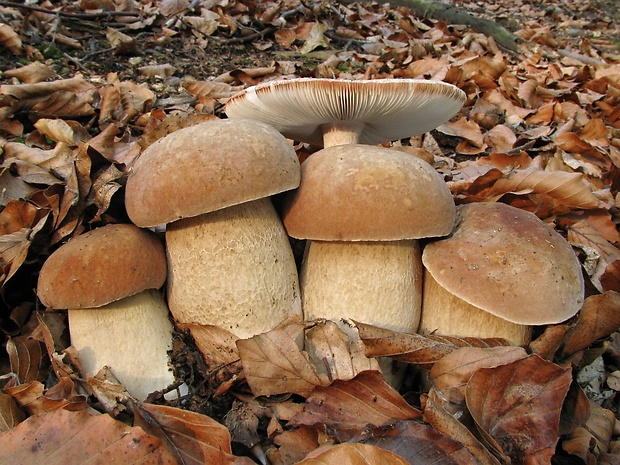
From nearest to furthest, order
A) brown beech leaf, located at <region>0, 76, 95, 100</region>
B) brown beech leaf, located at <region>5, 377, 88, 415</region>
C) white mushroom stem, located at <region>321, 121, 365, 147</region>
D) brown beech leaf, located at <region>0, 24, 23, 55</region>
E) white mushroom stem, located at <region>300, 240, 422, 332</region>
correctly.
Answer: brown beech leaf, located at <region>5, 377, 88, 415</region>
white mushroom stem, located at <region>300, 240, 422, 332</region>
white mushroom stem, located at <region>321, 121, 365, 147</region>
brown beech leaf, located at <region>0, 76, 95, 100</region>
brown beech leaf, located at <region>0, 24, 23, 55</region>

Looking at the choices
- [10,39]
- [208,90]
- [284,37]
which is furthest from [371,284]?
[284,37]

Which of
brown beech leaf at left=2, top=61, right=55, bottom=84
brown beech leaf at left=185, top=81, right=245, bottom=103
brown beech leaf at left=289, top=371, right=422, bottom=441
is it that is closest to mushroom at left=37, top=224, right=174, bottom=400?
brown beech leaf at left=289, top=371, right=422, bottom=441

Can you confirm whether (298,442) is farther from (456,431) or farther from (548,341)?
(548,341)

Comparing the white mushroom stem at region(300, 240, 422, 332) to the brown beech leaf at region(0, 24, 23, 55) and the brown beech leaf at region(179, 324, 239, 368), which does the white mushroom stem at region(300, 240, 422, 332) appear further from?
the brown beech leaf at region(0, 24, 23, 55)

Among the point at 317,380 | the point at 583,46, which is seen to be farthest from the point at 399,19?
the point at 317,380

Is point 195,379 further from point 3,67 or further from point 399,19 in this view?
point 399,19

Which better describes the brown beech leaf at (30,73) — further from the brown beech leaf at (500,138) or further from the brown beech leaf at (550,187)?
the brown beech leaf at (500,138)
